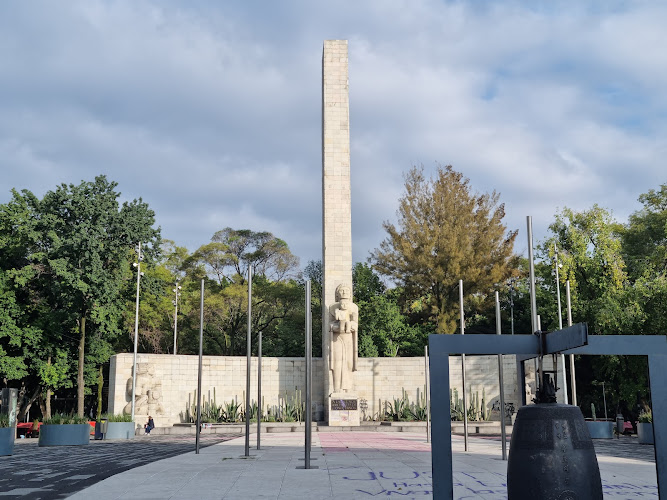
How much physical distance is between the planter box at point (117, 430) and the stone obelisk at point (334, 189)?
9.52 meters

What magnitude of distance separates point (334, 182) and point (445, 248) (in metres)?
12.8

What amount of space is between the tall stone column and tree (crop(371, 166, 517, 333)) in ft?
38.1

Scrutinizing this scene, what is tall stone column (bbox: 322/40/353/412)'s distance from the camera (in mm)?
34875

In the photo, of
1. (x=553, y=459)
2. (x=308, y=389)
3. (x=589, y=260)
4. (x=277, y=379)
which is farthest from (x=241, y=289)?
(x=553, y=459)

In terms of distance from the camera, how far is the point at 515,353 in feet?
21.9

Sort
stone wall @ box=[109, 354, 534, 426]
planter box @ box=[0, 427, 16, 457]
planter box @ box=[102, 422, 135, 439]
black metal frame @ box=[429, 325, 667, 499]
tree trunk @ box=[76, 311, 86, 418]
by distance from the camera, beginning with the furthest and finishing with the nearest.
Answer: tree trunk @ box=[76, 311, 86, 418], stone wall @ box=[109, 354, 534, 426], planter box @ box=[102, 422, 135, 439], planter box @ box=[0, 427, 16, 457], black metal frame @ box=[429, 325, 667, 499]

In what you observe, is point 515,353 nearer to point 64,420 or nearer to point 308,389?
point 308,389

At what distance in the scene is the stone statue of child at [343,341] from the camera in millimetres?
33156

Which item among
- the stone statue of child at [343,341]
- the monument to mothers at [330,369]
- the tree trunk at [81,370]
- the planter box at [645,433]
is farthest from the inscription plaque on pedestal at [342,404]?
the tree trunk at [81,370]

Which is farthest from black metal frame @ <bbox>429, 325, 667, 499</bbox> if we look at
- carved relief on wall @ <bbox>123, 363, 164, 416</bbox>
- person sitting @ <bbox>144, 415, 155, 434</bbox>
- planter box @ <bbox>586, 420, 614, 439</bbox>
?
carved relief on wall @ <bbox>123, 363, 164, 416</bbox>

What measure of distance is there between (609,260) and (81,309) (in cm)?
3015

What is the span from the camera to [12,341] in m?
37.2

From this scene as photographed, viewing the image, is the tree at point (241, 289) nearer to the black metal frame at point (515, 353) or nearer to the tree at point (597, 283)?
the tree at point (597, 283)

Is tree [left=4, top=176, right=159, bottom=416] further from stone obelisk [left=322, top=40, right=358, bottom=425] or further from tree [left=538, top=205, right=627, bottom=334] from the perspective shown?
tree [left=538, top=205, right=627, bottom=334]
